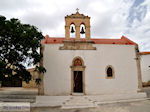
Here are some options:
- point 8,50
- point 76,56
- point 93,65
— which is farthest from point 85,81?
point 8,50

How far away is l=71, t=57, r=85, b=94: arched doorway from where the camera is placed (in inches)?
472

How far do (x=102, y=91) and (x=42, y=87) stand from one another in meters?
5.18

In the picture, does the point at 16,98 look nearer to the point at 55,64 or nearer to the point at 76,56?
the point at 55,64

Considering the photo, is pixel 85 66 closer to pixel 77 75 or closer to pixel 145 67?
pixel 77 75

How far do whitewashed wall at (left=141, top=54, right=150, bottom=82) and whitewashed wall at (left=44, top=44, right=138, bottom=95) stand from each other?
30.4ft

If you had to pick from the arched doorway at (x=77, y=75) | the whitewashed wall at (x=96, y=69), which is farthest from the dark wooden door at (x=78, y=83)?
the whitewashed wall at (x=96, y=69)

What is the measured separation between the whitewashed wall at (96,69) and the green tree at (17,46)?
73.6 inches

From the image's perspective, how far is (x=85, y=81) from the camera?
1191cm

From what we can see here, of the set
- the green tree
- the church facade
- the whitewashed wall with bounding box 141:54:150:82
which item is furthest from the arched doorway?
the whitewashed wall with bounding box 141:54:150:82

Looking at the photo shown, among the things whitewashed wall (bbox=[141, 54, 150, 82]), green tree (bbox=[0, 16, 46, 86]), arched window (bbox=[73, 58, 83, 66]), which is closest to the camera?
green tree (bbox=[0, 16, 46, 86])

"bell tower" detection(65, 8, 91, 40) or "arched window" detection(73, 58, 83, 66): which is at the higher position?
"bell tower" detection(65, 8, 91, 40)

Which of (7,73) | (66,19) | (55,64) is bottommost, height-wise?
(7,73)

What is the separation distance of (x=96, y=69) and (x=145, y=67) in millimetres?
12547

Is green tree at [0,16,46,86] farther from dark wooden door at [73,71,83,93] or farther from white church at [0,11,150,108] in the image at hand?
dark wooden door at [73,71,83,93]
